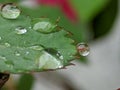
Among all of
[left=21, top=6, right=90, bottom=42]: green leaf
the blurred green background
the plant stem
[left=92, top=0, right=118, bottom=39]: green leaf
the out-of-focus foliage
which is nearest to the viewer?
the plant stem

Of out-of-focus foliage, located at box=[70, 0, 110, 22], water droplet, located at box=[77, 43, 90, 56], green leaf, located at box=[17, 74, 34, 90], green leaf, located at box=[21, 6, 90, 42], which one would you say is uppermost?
out-of-focus foliage, located at box=[70, 0, 110, 22]

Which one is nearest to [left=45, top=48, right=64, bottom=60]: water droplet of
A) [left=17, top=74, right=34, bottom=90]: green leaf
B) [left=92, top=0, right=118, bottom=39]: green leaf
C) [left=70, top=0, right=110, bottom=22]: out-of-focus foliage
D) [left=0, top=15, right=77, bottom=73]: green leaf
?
[left=0, top=15, right=77, bottom=73]: green leaf

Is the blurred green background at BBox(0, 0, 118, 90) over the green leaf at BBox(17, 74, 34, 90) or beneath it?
over

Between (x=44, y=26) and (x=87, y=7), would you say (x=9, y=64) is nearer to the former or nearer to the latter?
(x=44, y=26)

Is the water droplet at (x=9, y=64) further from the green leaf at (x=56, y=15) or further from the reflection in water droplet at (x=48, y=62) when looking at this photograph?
the green leaf at (x=56, y=15)

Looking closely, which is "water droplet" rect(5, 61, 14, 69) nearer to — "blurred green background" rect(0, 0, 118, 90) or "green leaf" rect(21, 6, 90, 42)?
"blurred green background" rect(0, 0, 118, 90)

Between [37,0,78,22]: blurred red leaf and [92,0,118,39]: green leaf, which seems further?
[92,0,118,39]: green leaf

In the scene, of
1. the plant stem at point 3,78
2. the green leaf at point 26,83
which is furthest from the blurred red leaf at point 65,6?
the plant stem at point 3,78
